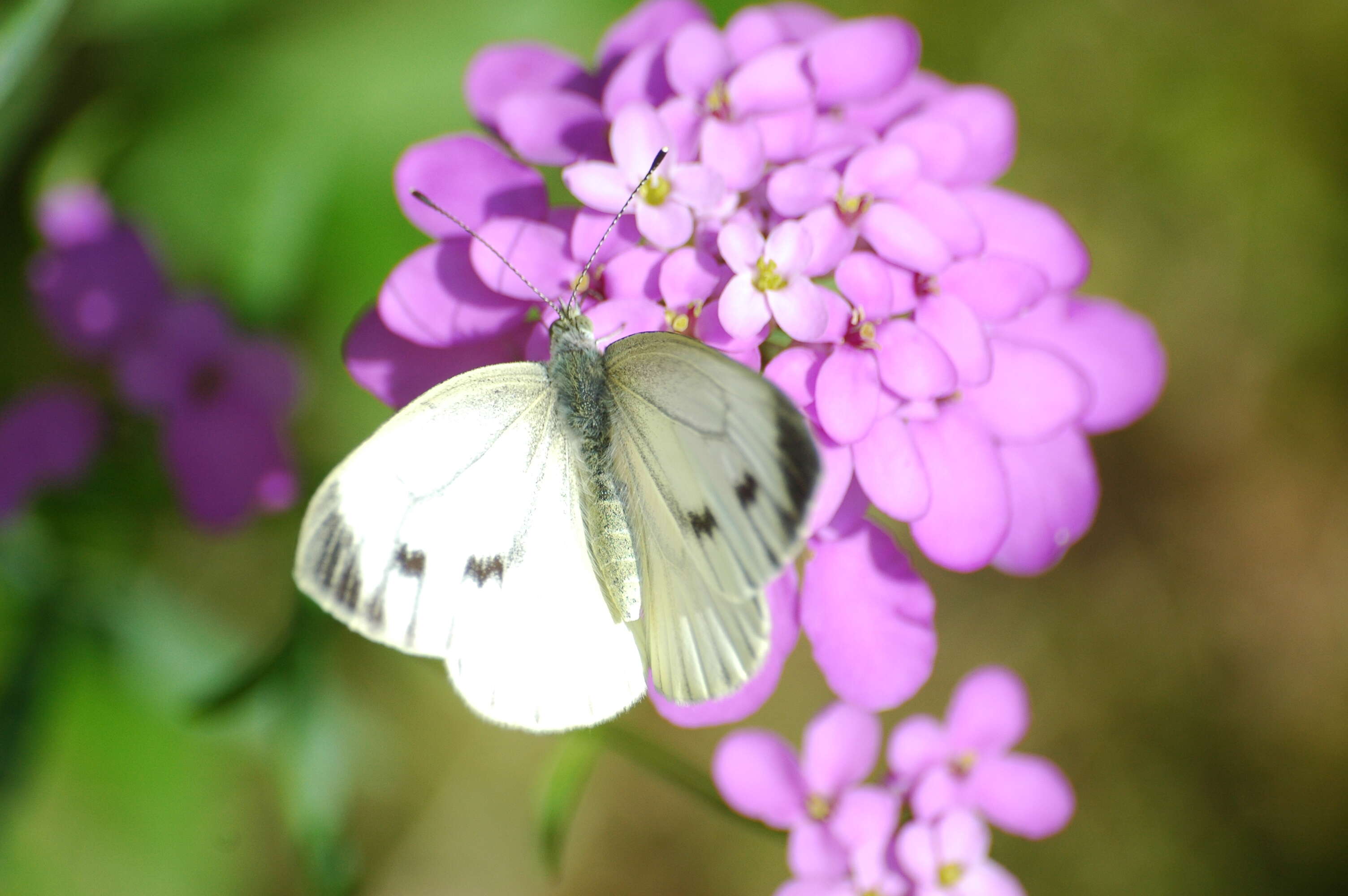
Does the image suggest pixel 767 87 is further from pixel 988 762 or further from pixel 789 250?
pixel 988 762

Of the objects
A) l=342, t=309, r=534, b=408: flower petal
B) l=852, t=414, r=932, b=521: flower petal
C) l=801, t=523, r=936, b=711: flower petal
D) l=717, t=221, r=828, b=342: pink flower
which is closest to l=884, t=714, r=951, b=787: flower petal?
l=801, t=523, r=936, b=711: flower petal

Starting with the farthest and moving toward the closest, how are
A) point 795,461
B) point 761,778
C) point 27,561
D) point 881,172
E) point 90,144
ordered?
point 90,144
point 27,561
point 761,778
point 881,172
point 795,461

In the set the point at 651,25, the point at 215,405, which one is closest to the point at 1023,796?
the point at 651,25

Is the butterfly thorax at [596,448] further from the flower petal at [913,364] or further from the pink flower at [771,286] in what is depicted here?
the flower petal at [913,364]


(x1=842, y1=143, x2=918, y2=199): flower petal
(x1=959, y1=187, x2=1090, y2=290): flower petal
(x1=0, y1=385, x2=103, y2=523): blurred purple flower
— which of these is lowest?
(x1=0, y1=385, x2=103, y2=523): blurred purple flower

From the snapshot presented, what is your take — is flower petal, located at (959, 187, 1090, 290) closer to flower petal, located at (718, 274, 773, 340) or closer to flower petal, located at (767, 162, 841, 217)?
flower petal, located at (767, 162, 841, 217)

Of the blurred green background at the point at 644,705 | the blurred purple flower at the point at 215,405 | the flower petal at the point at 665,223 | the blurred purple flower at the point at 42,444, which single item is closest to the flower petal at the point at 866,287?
the flower petal at the point at 665,223

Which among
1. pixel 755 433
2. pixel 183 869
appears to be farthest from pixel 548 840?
pixel 183 869
